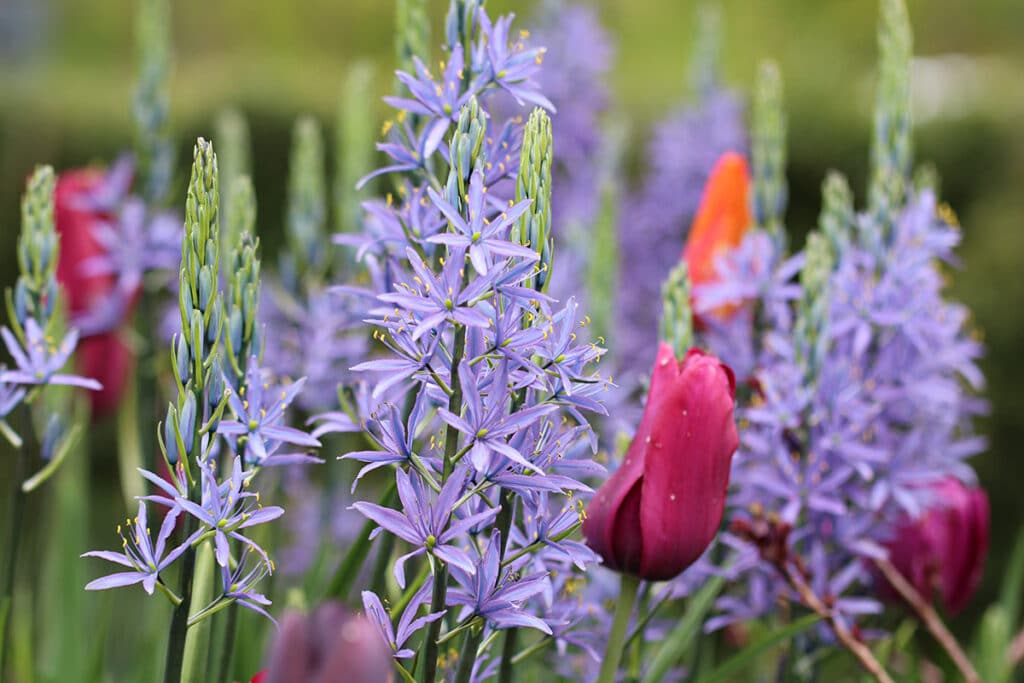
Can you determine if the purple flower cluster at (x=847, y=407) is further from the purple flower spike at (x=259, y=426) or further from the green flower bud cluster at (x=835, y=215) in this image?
the purple flower spike at (x=259, y=426)

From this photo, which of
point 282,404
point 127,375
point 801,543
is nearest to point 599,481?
point 801,543

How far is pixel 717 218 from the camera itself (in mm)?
1373

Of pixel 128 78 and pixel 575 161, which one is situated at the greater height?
pixel 128 78

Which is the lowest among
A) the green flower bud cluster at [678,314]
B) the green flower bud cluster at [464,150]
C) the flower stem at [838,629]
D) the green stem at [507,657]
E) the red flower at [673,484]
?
the flower stem at [838,629]

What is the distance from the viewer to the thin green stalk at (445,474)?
2.28 ft

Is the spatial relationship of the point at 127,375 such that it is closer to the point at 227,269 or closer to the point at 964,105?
the point at 227,269

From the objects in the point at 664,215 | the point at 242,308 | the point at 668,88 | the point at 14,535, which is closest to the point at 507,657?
the point at 242,308

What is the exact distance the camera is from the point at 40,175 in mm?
1004

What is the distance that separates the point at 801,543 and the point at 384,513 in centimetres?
80

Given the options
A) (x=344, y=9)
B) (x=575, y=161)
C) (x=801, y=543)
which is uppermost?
(x=344, y=9)

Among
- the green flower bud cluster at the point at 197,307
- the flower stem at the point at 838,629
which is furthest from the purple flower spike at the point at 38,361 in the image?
the flower stem at the point at 838,629

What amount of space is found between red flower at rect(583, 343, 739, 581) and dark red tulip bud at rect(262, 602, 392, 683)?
0.40 metres

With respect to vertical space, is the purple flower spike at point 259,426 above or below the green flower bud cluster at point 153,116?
below

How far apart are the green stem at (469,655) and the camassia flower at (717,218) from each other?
2.36 ft
